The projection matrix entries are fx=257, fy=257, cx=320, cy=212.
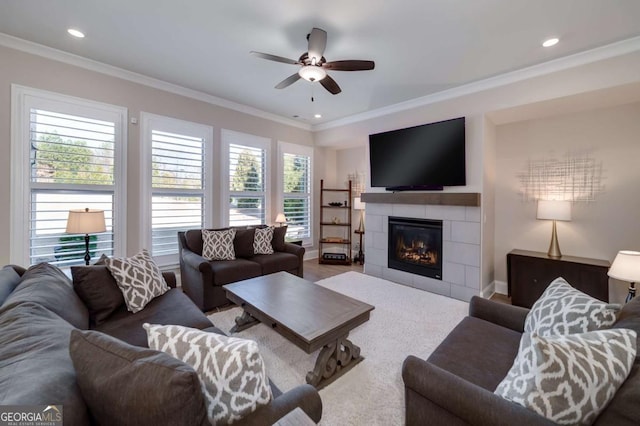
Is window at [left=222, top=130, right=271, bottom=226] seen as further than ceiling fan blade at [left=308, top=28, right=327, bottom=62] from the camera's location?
Yes

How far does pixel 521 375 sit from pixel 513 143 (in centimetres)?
380

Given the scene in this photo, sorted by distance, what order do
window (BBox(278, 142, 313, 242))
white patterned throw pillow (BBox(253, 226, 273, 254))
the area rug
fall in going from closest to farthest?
the area rug → white patterned throw pillow (BBox(253, 226, 273, 254)) → window (BBox(278, 142, 313, 242))

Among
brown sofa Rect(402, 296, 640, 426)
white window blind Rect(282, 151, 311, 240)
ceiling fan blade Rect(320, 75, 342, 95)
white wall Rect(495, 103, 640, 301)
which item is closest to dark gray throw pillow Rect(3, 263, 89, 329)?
brown sofa Rect(402, 296, 640, 426)

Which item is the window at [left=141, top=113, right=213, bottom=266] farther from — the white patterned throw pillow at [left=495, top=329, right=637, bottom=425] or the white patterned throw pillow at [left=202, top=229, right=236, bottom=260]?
the white patterned throw pillow at [left=495, top=329, right=637, bottom=425]

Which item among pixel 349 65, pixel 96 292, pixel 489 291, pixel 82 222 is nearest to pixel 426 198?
pixel 489 291

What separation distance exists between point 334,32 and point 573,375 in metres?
2.85

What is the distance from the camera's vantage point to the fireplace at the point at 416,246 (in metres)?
3.87

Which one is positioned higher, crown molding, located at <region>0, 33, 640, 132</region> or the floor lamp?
crown molding, located at <region>0, 33, 640, 132</region>

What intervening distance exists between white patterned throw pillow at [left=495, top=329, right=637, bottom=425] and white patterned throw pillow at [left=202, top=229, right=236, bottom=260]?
3.27m

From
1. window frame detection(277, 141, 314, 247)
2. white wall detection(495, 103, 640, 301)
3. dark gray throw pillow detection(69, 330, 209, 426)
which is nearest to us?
dark gray throw pillow detection(69, 330, 209, 426)

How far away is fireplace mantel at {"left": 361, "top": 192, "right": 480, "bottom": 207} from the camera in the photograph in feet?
11.3

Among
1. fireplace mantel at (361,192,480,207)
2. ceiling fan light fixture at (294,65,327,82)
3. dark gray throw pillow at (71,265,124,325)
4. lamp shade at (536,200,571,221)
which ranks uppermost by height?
ceiling fan light fixture at (294,65,327,82)

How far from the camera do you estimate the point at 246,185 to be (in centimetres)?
468

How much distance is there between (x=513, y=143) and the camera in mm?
3744
